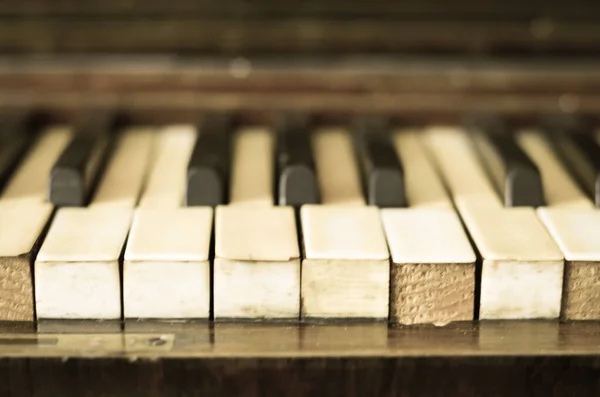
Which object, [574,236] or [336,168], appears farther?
[336,168]

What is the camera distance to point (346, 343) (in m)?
0.79

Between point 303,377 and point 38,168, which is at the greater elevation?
point 38,168

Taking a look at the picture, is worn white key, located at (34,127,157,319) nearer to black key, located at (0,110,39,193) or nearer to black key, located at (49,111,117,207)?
black key, located at (49,111,117,207)

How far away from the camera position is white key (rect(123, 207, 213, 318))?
794mm

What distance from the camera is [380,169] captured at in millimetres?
967

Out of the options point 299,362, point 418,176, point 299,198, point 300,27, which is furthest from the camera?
point 300,27

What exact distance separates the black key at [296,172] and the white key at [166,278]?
0.15 metres

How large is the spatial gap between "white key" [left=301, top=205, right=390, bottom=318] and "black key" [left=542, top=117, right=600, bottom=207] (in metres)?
0.31

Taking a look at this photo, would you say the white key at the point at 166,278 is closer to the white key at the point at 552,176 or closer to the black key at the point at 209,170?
the black key at the point at 209,170

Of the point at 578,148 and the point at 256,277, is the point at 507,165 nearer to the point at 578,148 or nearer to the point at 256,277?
the point at 578,148

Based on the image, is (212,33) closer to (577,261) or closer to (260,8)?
(260,8)

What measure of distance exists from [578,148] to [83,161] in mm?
623

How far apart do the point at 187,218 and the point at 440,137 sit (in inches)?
17.7

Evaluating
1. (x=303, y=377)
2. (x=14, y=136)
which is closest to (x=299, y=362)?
(x=303, y=377)
